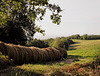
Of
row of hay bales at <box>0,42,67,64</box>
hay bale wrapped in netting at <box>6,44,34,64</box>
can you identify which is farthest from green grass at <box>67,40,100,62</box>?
hay bale wrapped in netting at <box>6,44,34,64</box>

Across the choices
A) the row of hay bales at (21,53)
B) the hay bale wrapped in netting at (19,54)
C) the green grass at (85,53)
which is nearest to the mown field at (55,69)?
the green grass at (85,53)

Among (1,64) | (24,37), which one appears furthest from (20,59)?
(24,37)

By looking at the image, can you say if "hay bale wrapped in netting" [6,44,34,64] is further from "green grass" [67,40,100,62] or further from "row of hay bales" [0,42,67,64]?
"green grass" [67,40,100,62]

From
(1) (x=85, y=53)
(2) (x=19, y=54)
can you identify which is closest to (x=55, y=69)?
(2) (x=19, y=54)

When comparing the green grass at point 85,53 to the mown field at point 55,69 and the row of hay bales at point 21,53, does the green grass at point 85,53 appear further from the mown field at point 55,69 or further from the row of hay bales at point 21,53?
the row of hay bales at point 21,53

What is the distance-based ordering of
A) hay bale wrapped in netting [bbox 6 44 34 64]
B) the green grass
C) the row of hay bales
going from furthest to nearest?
hay bale wrapped in netting [bbox 6 44 34 64]
the row of hay bales
the green grass

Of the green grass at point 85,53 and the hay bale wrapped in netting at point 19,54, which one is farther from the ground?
the hay bale wrapped in netting at point 19,54

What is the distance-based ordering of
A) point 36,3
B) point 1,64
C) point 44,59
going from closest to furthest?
point 36,3 < point 1,64 < point 44,59

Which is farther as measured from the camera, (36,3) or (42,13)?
(42,13)

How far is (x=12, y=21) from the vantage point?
67.1ft

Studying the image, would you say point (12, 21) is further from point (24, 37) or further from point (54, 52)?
point (54, 52)

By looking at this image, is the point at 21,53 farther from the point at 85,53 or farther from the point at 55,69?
the point at 85,53

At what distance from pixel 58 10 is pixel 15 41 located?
17.8m

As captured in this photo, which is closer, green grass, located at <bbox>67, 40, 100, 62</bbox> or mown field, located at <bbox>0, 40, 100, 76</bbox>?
mown field, located at <bbox>0, 40, 100, 76</bbox>
